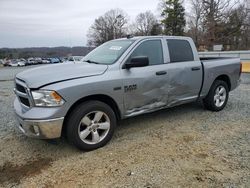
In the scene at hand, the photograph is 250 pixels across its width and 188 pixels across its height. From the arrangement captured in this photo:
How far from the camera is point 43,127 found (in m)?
3.48

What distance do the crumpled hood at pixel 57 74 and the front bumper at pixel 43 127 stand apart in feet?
1.73

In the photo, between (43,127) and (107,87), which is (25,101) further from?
(107,87)

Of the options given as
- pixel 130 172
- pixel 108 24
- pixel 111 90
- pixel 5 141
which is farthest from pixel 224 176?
pixel 108 24

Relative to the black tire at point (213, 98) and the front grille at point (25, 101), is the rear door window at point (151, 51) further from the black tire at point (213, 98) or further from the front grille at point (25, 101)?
the front grille at point (25, 101)

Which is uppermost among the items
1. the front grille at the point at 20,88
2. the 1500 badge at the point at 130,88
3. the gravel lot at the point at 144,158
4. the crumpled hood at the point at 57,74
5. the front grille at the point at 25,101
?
the crumpled hood at the point at 57,74

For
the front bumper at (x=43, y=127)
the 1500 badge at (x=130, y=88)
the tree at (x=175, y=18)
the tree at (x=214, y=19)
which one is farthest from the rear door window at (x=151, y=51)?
the tree at (x=175, y=18)

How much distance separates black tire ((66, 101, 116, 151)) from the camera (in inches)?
145

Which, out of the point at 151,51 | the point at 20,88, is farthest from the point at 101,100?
the point at 151,51

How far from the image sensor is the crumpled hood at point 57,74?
3.60 metres

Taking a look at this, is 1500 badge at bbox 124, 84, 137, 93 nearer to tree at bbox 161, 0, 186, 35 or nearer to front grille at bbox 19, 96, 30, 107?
front grille at bbox 19, 96, 30, 107

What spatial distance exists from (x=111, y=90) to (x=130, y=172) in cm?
136

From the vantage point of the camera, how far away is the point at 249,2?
44.6m

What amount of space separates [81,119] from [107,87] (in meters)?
0.66

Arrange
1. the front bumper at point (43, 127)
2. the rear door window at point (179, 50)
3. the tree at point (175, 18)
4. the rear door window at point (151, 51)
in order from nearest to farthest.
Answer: the front bumper at point (43, 127)
the rear door window at point (151, 51)
the rear door window at point (179, 50)
the tree at point (175, 18)
